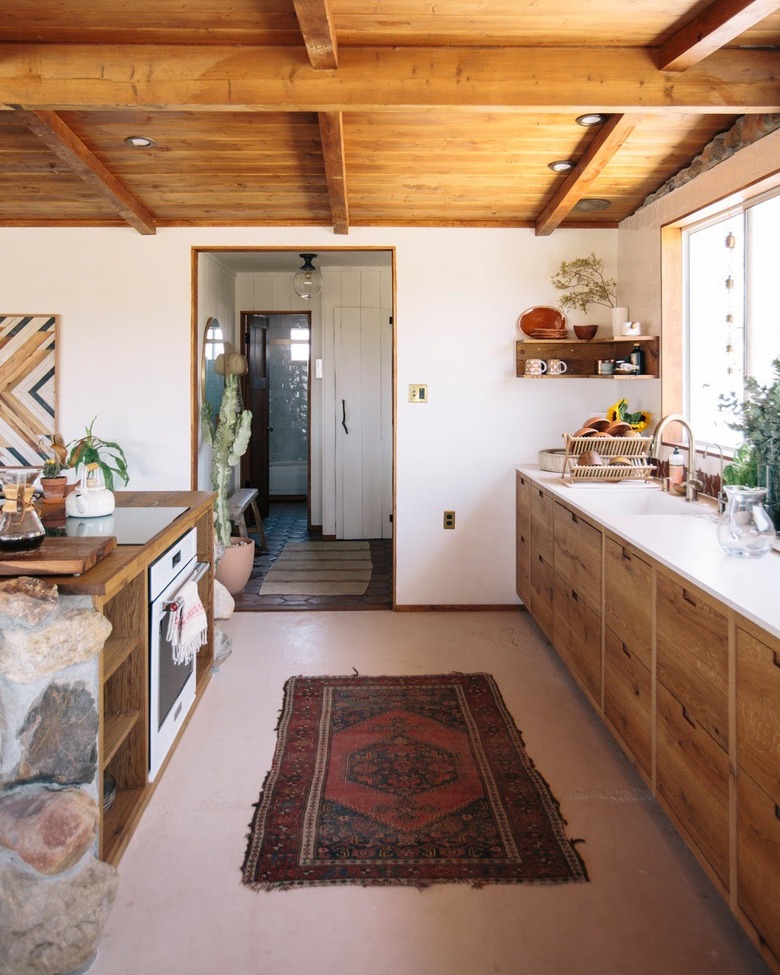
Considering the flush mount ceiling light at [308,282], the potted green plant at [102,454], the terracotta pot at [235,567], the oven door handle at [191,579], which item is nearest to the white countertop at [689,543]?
the oven door handle at [191,579]

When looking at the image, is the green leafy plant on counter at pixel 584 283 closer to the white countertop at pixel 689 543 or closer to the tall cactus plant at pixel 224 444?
the white countertop at pixel 689 543

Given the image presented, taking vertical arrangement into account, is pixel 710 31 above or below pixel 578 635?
above

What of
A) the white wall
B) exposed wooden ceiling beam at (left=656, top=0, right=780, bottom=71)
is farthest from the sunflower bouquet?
exposed wooden ceiling beam at (left=656, top=0, right=780, bottom=71)

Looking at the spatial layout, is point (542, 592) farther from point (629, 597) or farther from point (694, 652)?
point (694, 652)

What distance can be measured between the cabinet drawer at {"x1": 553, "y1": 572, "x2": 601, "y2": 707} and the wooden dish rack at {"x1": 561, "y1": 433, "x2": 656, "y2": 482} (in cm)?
52

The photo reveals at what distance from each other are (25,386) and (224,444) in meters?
1.25

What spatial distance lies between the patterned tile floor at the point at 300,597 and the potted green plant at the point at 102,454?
106 centimetres

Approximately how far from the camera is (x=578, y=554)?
3078mm

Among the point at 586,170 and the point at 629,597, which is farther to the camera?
the point at 586,170

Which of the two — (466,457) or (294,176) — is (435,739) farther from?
(294,176)

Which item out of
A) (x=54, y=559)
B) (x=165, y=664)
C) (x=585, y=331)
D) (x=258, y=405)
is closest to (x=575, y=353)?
(x=585, y=331)

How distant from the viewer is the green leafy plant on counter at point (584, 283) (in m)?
4.52

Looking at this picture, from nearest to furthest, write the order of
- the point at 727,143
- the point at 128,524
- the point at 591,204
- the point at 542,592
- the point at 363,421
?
the point at 128,524
the point at 727,143
the point at 542,592
the point at 591,204
the point at 363,421

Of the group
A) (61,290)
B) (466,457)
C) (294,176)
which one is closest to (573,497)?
(466,457)
